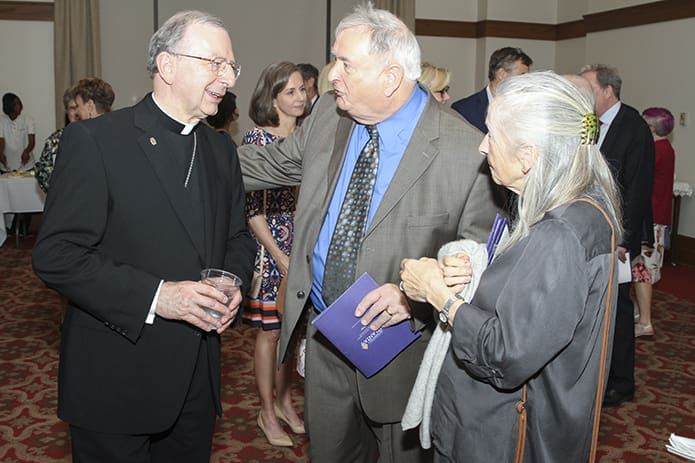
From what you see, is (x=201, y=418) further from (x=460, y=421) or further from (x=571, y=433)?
(x=571, y=433)

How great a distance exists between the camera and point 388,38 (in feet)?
7.31

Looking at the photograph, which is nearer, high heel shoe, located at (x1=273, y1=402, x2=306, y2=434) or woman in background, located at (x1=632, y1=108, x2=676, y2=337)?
high heel shoe, located at (x1=273, y1=402, x2=306, y2=434)

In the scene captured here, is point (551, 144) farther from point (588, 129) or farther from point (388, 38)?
point (388, 38)

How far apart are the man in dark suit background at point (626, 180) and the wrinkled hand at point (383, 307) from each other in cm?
215

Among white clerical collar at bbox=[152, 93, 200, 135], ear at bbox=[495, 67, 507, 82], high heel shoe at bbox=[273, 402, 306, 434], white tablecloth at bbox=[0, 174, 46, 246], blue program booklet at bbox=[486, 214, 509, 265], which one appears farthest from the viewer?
white tablecloth at bbox=[0, 174, 46, 246]

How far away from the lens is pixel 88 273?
184 cm

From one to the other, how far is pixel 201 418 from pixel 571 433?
43.0 inches

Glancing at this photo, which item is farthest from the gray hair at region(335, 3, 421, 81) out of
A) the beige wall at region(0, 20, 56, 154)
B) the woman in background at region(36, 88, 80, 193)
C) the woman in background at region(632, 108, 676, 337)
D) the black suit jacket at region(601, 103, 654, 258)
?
the beige wall at region(0, 20, 56, 154)

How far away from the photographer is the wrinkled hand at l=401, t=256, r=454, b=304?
1.83 m

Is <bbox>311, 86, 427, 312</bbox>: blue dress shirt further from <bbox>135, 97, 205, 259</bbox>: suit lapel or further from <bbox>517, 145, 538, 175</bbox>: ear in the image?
<bbox>517, 145, 538, 175</bbox>: ear

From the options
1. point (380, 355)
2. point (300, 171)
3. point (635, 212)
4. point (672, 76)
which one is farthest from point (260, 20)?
point (380, 355)

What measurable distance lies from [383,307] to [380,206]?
0.32 metres

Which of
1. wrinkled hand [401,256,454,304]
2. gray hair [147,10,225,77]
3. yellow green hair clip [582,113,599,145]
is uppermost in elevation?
gray hair [147,10,225,77]

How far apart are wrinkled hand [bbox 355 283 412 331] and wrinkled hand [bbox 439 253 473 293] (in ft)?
1.05
